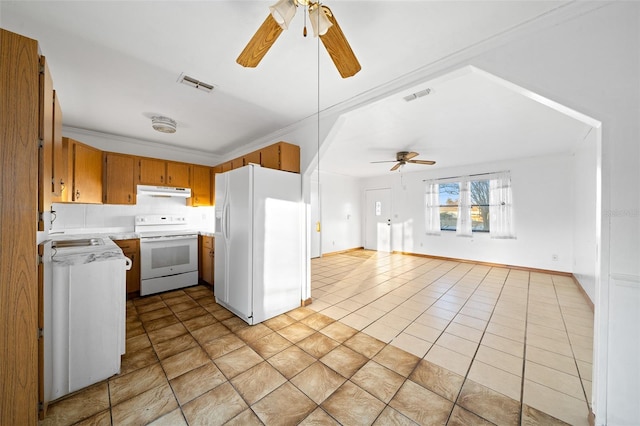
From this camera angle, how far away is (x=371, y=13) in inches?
59.1

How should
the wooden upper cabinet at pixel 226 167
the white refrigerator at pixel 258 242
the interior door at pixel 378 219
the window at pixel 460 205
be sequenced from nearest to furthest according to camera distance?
the white refrigerator at pixel 258 242, the wooden upper cabinet at pixel 226 167, the window at pixel 460 205, the interior door at pixel 378 219

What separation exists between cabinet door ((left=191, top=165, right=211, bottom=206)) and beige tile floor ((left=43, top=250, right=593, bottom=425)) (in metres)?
1.85

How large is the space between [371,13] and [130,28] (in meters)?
1.66

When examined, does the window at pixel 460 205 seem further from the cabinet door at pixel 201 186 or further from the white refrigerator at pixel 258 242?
the cabinet door at pixel 201 186

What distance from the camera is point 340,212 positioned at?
7.52 meters

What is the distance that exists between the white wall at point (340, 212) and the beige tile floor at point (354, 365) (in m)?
3.79

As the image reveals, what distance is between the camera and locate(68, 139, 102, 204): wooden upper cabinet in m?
2.99

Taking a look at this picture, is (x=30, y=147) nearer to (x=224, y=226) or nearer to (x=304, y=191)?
(x=224, y=226)

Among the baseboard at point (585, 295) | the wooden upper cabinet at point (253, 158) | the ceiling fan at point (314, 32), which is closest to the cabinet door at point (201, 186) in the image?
the wooden upper cabinet at point (253, 158)

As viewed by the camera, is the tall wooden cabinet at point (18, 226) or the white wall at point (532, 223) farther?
the white wall at point (532, 223)

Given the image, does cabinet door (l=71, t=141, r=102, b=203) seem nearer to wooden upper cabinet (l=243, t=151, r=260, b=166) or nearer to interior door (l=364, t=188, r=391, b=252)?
wooden upper cabinet (l=243, t=151, r=260, b=166)

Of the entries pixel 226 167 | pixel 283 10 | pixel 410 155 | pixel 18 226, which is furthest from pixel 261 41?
pixel 410 155

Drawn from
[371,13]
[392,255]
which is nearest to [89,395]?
[371,13]

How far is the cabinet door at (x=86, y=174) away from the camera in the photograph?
9.91 feet
